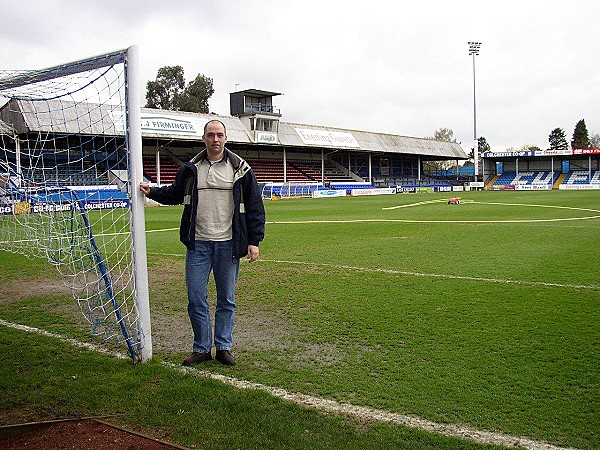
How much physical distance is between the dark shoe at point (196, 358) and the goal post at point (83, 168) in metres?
0.35

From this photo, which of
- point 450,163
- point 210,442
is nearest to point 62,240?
point 210,442

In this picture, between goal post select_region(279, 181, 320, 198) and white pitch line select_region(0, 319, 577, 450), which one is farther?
goal post select_region(279, 181, 320, 198)

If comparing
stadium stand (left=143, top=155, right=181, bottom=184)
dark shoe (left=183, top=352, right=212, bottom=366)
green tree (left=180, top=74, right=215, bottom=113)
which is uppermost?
green tree (left=180, top=74, right=215, bottom=113)

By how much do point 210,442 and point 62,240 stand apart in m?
4.54

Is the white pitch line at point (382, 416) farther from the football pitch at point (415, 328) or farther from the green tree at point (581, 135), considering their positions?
the green tree at point (581, 135)

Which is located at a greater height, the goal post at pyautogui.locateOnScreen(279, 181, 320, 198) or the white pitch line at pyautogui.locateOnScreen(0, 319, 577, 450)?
the goal post at pyautogui.locateOnScreen(279, 181, 320, 198)

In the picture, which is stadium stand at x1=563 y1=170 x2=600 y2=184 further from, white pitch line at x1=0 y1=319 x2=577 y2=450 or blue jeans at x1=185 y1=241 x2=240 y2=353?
white pitch line at x1=0 y1=319 x2=577 y2=450

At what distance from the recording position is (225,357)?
4.85 metres

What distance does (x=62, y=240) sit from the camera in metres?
Result: 7.05

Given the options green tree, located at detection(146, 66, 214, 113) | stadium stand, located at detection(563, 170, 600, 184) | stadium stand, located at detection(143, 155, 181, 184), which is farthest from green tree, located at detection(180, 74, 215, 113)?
stadium stand, located at detection(563, 170, 600, 184)

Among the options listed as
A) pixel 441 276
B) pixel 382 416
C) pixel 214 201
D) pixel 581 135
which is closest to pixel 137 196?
pixel 214 201

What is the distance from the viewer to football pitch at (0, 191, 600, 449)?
393 cm

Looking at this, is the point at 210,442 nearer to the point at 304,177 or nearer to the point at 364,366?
the point at 364,366

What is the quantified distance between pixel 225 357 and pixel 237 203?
4.33 feet
